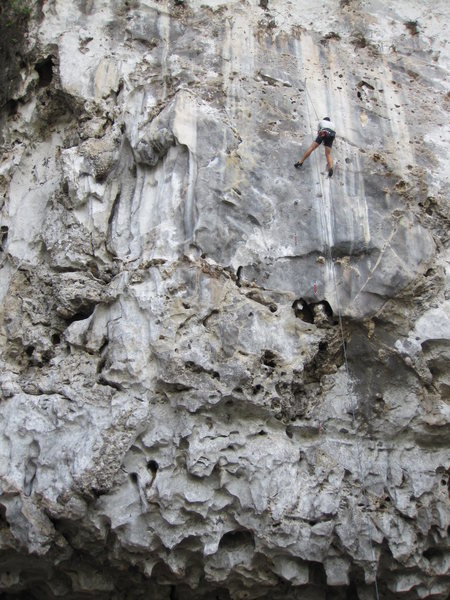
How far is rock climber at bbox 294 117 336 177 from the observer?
28.1ft

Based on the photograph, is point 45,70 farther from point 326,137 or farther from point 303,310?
point 303,310

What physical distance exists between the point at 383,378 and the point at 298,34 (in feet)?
16.8

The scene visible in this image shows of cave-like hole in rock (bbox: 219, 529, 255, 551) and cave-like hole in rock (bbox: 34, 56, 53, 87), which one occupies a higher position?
cave-like hole in rock (bbox: 34, 56, 53, 87)

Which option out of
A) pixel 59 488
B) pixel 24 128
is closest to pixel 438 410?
pixel 59 488

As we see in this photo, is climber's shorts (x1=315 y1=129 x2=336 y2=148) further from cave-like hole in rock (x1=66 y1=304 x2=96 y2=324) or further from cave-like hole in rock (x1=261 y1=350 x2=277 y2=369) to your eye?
cave-like hole in rock (x1=66 y1=304 x2=96 y2=324)

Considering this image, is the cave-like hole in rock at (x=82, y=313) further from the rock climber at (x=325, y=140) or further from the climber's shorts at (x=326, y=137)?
the climber's shorts at (x=326, y=137)

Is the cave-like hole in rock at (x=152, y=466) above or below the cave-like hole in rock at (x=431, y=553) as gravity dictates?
above

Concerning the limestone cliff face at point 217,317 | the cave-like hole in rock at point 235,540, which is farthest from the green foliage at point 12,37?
the cave-like hole in rock at point 235,540

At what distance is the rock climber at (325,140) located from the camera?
858cm

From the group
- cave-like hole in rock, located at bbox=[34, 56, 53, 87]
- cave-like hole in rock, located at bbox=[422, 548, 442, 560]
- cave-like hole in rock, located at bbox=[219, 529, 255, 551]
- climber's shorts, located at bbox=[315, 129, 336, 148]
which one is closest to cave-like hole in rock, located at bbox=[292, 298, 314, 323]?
climber's shorts, located at bbox=[315, 129, 336, 148]

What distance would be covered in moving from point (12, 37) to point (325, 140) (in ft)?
15.3

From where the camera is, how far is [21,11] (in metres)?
9.91

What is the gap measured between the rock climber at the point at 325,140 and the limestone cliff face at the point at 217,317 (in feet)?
0.51

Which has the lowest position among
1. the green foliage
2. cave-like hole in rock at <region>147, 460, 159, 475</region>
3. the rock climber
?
cave-like hole in rock at <region>147, 460, 159, 475</region>
